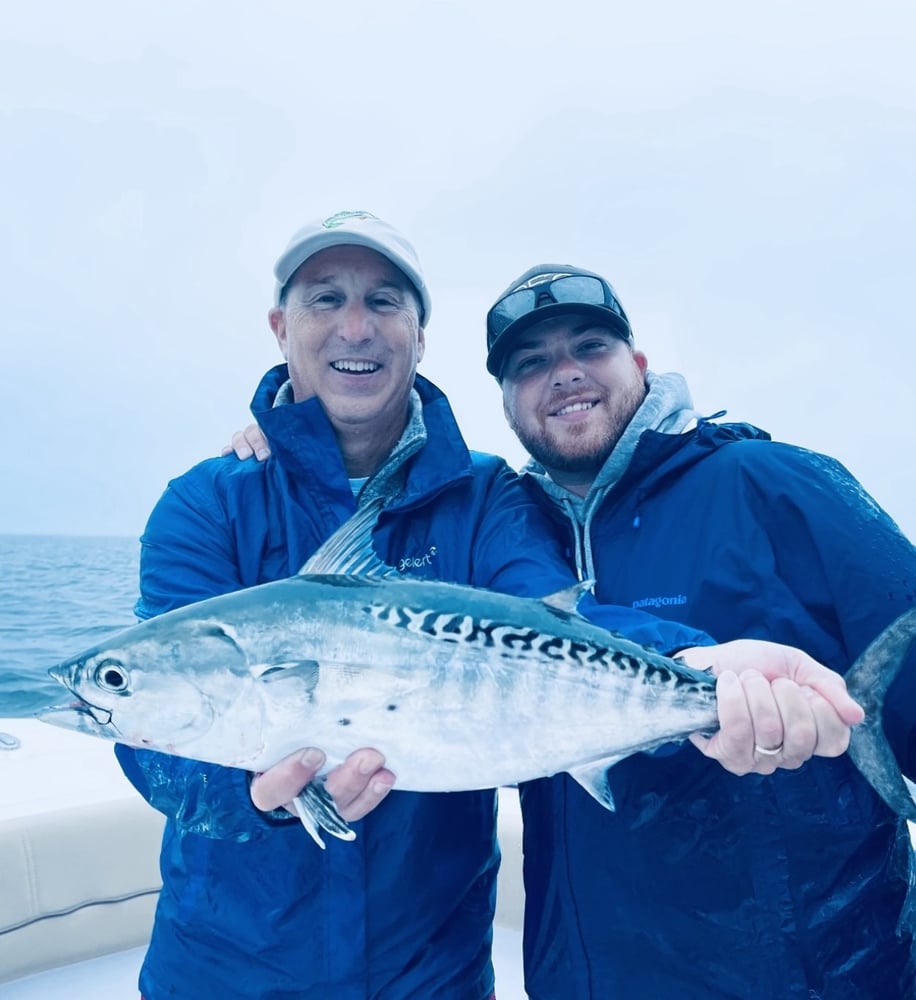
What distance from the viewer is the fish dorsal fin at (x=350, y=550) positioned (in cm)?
195

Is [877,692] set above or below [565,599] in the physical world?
below

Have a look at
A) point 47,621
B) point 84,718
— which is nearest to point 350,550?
point 84,718

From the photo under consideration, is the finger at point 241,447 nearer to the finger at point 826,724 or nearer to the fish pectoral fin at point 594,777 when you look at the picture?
the fish pectoral fin at point 594,777

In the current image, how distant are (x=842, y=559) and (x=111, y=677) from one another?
2107mm

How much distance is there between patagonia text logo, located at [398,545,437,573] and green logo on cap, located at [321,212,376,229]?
3.86 ft

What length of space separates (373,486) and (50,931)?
332cm

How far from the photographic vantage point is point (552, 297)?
2871mm

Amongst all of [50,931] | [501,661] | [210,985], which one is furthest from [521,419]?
[50,931]

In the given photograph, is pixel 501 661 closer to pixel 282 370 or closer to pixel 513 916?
pixel 282 370

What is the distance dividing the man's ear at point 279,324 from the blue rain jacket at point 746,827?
1448mm

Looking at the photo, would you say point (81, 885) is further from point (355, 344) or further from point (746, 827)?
point (746, 827)

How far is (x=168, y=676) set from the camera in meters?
1.77

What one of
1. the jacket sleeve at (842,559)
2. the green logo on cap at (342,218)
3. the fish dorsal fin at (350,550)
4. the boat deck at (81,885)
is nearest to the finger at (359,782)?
the fish dorsal fin at (350,550)

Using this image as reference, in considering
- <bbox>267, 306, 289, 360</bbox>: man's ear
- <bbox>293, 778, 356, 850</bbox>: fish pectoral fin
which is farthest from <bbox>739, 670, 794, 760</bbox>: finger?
<bbox>267, 306, 289, 360</bbox>: man's ear
